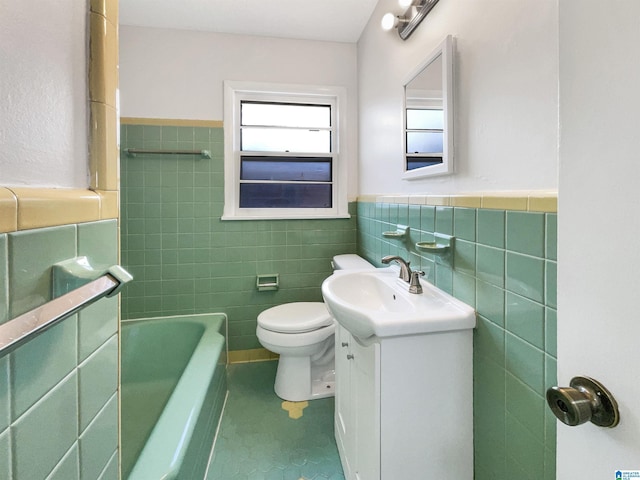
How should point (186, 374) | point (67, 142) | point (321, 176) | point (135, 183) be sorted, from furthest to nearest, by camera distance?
point (321, 176) < point (135, 183) < point (186, 374) < point (67, 142)

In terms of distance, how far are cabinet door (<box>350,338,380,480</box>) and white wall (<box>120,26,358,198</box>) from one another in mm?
2028

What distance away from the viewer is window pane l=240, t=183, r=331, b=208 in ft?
8.19

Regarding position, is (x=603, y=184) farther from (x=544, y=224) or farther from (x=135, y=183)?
(x=135, y=183)

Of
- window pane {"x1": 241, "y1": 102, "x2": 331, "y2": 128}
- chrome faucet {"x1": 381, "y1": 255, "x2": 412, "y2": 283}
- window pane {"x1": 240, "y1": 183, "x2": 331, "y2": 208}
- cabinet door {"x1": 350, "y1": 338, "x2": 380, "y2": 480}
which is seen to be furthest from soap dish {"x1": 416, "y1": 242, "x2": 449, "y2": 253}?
window pane {"x1": 241, "y1": 102, "x2": 331, "y2": 128}

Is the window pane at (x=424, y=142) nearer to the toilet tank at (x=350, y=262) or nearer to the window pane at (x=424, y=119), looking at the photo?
the window pane at (x=424, y=119)

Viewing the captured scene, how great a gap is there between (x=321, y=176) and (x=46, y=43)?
87.6 inches

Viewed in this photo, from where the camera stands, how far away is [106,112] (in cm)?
55

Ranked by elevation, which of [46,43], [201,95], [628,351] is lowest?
[628,351]

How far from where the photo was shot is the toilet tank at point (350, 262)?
2059mm

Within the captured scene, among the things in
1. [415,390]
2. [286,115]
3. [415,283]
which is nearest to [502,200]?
[415,283]

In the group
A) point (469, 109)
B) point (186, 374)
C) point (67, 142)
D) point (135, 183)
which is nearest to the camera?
point (67, 142)

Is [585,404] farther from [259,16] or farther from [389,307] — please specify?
[259,16]

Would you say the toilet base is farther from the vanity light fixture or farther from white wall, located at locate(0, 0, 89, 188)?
the vanity light fixture

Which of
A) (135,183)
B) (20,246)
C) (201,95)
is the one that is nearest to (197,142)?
(201,95)
